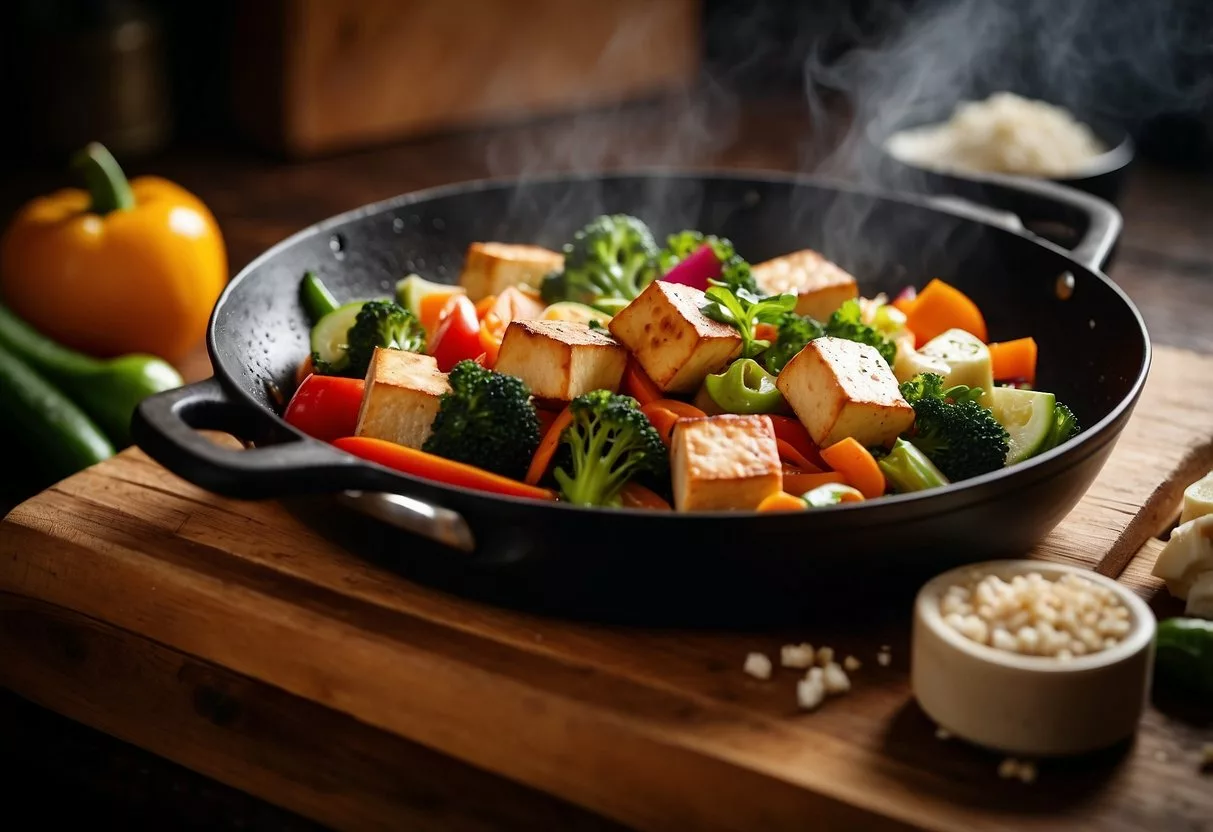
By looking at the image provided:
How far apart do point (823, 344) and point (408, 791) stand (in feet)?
2.82

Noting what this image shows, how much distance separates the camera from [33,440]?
262 centimetres

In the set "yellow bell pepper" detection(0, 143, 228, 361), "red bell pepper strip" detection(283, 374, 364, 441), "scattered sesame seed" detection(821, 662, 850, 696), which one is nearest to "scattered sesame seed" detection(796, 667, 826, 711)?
"scattered sesame seed" detection(821, 662, 850, 696)

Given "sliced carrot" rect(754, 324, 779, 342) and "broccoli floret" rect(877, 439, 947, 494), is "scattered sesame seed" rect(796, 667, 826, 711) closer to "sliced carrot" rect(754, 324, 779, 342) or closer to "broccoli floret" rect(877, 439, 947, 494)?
"broccoli floret" rect(877, 439, 947, 494)

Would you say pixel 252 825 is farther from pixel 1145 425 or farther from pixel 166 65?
pixel 166 65

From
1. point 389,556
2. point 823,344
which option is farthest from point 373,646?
point 823,344

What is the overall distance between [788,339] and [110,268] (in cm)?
179

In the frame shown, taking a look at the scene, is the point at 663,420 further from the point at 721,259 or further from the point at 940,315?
the point at 940,315

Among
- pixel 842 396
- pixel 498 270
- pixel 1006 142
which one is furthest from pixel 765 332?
pixel 1006 142

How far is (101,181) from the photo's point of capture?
312 centimetres

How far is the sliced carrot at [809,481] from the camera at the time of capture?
71.4 inches

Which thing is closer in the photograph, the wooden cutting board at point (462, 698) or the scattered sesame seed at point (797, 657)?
the wooden cutting board at point (462, 698)

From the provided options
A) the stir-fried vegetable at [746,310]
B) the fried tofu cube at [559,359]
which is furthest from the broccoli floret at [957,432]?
the fried tofu cube at [559,359]

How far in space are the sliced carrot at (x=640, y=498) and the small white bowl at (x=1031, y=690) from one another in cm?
41

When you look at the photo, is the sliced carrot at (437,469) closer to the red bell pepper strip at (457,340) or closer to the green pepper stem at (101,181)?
the red bell pepper strip at (457,340)
